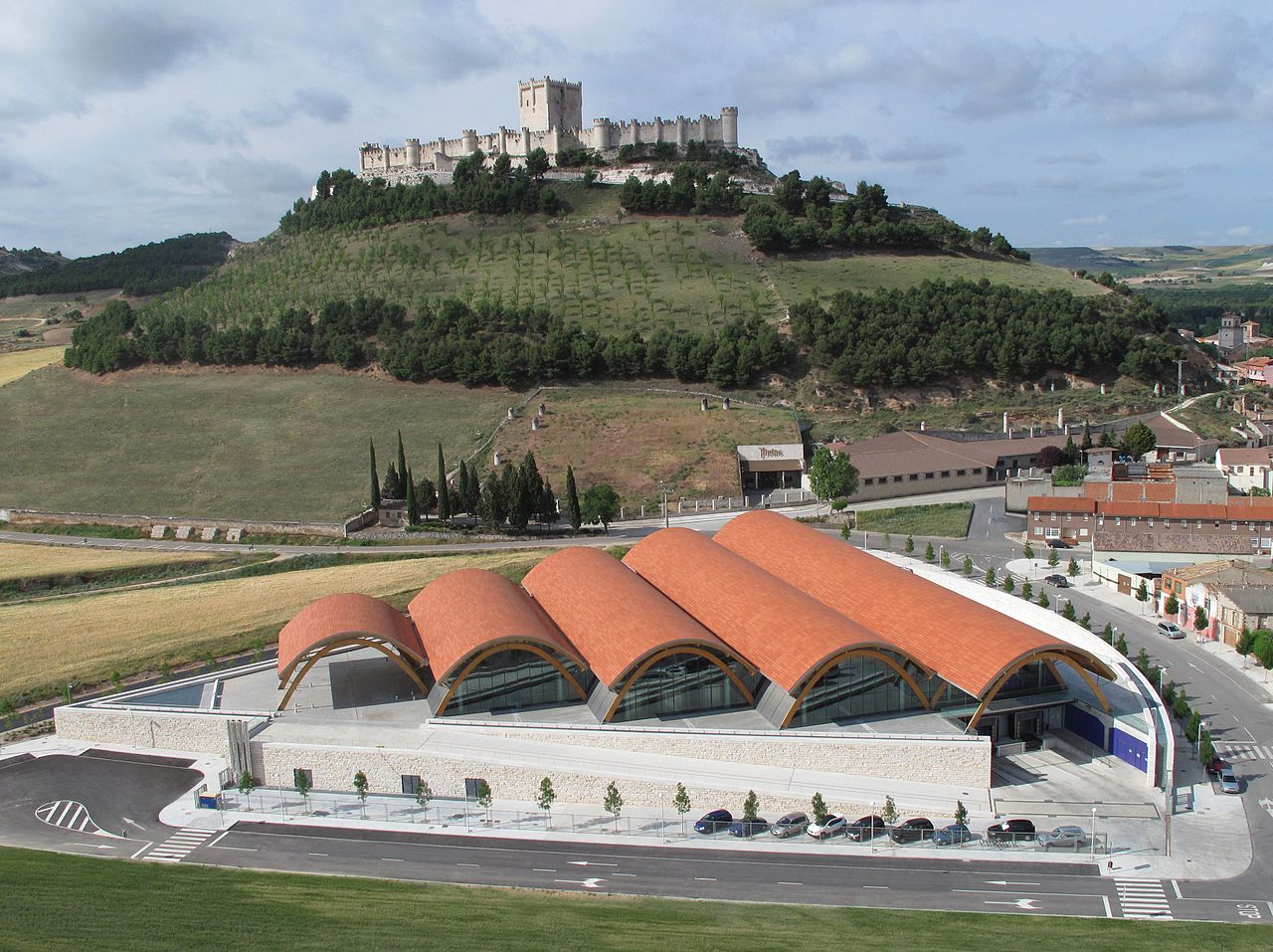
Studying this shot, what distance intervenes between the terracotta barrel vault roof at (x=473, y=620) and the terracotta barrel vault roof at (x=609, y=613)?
2.26ft

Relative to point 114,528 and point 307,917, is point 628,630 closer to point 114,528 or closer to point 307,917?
point 307,917

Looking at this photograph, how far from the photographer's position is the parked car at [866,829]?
31.4 m

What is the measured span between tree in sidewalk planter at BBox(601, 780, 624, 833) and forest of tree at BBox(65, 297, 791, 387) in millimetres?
64690

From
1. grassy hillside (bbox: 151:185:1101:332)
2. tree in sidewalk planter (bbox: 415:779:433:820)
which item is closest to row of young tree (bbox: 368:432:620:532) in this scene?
grassy hillside (bbox: 151:185:1101:332)

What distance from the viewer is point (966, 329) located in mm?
98375

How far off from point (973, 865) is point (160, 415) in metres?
87.1

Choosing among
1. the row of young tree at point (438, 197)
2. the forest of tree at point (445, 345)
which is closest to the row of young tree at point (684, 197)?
the row of young tree at point (438, 197)

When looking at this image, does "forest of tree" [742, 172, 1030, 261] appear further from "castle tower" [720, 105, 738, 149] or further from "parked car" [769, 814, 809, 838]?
"parked car" [769, 814, 809, 838]

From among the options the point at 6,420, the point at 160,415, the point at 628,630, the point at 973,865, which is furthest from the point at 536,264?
the point at 973,865

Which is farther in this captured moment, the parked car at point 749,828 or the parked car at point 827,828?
the parked car at point 749,828

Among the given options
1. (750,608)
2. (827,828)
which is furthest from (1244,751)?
(750,608)

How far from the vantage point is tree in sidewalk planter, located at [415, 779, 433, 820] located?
34.2m

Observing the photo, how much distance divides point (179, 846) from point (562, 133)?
122 meters

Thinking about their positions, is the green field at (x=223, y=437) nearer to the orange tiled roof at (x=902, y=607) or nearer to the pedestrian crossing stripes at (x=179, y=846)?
the orange tiled roof at (x=902, y=607)
